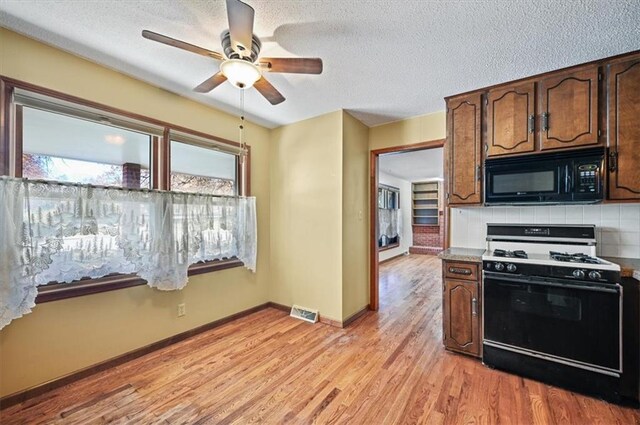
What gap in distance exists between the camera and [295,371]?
2.26 metres

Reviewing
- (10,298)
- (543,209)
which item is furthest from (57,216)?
(543,209)

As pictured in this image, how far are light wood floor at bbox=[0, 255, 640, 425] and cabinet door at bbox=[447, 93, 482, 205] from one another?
158 cm

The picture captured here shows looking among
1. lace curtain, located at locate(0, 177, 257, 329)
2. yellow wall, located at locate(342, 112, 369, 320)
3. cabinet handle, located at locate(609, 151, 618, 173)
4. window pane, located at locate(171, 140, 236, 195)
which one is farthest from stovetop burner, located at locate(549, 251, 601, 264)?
window pane, located at locate(171, 140, 236, 195)

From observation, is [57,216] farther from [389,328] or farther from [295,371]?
[389,328]

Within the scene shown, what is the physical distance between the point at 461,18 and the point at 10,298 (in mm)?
3458

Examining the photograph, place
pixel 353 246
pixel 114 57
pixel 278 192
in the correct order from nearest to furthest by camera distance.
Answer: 1. pixel 114 57
2. pixel 353 246
3. pixel 278 192

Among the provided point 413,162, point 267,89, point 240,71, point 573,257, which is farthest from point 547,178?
point 413,162

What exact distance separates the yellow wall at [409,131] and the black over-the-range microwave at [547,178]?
0.82 meters

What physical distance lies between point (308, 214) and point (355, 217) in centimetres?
61

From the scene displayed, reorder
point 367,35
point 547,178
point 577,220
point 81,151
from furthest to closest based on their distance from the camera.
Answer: point 577,220 < point 547,178 < point 81,151 < point 367,35

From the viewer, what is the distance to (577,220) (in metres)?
2.45

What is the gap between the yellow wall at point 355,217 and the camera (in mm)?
3201

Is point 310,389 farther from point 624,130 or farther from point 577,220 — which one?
point 624,130

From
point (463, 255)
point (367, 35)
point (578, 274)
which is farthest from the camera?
point (463, 255)
